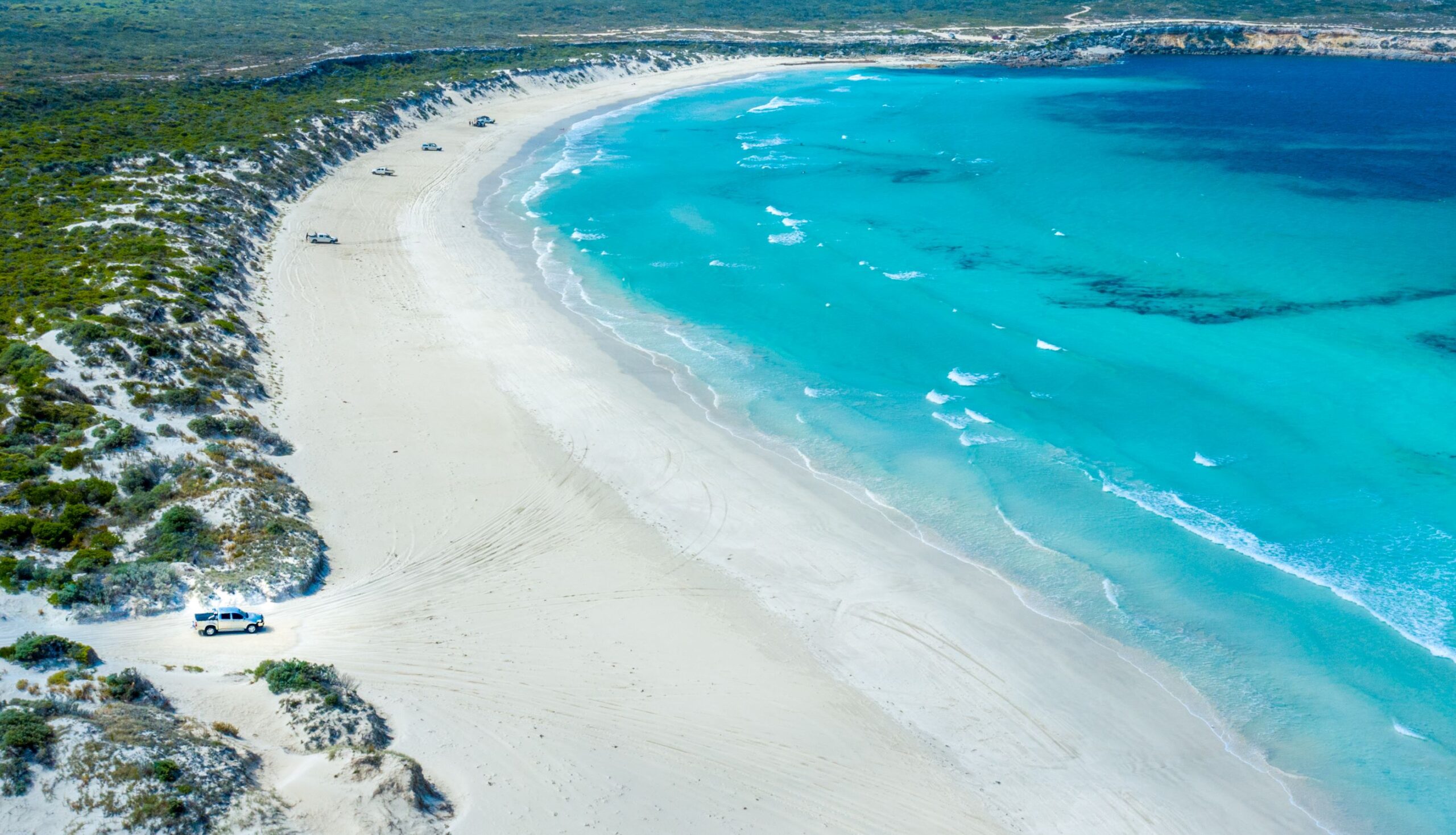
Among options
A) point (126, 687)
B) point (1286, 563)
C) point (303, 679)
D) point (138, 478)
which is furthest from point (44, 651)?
point (1286, 563)

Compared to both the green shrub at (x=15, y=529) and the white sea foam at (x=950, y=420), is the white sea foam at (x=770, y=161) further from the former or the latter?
the green shrub at (x=15, y=529)

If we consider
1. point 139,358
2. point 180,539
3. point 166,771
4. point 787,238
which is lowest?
point 787,238

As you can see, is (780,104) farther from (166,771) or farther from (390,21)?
(166,771)

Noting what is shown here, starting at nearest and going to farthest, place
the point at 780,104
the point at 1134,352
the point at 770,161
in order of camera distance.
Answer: the point at 1134,352 < the point at 770,161 < the point at 780,104

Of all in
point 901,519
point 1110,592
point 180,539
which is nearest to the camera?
point 180,539

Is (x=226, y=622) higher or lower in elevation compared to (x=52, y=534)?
lower

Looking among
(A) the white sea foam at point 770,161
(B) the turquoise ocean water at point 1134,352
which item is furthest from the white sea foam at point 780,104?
(A) the white sea foam at point 770,161

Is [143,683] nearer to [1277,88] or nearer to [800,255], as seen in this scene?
[800,255]

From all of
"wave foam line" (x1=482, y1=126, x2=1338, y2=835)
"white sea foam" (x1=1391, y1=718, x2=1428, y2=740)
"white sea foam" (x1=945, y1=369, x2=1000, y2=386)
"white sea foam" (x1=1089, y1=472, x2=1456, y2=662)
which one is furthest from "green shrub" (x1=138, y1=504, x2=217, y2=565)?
"white sea foam" (x1=1391, y1=718, x2=1428, y2=740)
